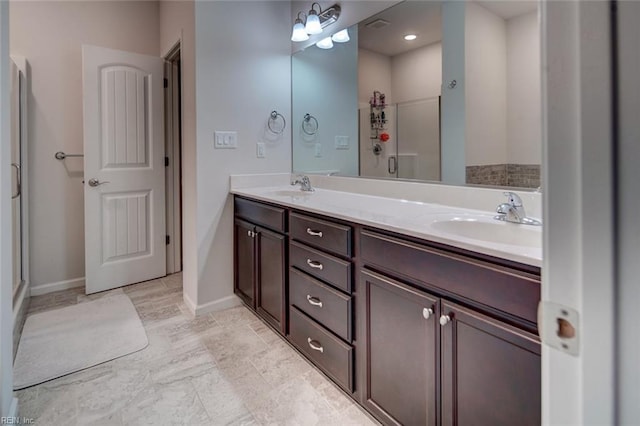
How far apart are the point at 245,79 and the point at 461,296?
2.09 metres

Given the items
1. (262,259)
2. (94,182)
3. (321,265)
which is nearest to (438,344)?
(321,265)

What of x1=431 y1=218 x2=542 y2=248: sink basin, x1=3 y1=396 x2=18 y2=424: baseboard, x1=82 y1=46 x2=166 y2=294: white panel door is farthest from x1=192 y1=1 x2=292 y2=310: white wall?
x1=431 y1=218 x2=542 y2=248: sink basin

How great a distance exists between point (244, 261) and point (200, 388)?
879 millimetres

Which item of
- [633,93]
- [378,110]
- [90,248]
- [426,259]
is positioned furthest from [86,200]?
[633,93]

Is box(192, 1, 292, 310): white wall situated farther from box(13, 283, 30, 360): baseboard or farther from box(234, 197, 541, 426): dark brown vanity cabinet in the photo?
box(13, 283, 30, 360): baseboard

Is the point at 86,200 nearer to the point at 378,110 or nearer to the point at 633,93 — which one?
the point at 378,110

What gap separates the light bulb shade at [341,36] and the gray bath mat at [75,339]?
2.19 m

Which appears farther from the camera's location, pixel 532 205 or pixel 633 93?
pixel 532 205

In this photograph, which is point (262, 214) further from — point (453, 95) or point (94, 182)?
point (94, 182)

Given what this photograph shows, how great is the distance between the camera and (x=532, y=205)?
139 cm

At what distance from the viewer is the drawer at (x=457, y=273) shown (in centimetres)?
90

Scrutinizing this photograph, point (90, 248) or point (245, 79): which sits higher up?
point (245, 79)

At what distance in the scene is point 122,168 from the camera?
9.56 feet

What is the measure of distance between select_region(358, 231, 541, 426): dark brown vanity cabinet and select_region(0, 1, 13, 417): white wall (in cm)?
128
